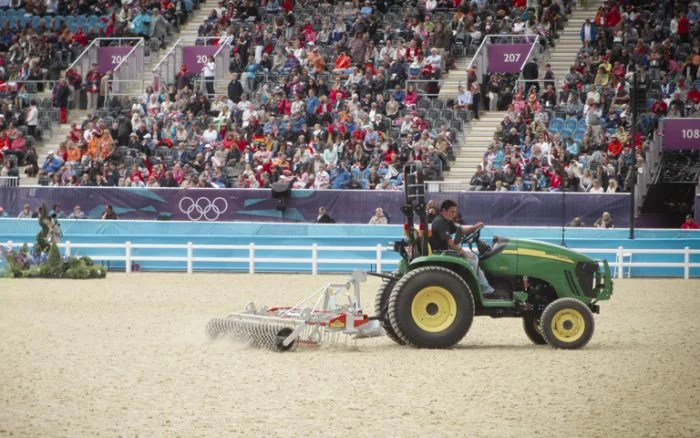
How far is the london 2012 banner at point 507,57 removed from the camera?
1353 inches

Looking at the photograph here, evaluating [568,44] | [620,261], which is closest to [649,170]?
[620,261]

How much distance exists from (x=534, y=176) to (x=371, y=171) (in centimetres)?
405

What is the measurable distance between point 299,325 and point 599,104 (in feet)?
60.3

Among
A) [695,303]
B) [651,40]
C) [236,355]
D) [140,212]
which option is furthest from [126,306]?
[651,40]

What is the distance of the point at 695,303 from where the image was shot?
68.2ft

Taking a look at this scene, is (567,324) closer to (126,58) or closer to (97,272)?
(97,272)

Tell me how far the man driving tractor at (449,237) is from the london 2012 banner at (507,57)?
20.4 m

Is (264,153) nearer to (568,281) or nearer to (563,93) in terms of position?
(563,93)

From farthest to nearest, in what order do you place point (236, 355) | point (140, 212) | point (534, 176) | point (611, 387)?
point (140, 212) → point (534, 176) → point (236, 355) → point (611, 387)

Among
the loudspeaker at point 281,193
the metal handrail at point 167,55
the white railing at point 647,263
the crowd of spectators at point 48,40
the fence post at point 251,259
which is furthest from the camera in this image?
the metal handrail at point 167,55

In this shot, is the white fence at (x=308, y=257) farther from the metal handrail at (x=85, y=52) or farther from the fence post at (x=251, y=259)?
the metal handrail at (x=85, y=52)

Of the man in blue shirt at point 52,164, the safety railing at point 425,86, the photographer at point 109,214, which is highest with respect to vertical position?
the safety railing at point 425,86

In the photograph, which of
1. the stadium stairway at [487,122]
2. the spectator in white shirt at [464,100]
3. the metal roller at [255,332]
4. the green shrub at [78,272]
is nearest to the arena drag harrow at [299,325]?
the metal roller at [255,332]

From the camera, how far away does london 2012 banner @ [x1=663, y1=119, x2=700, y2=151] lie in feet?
95.2
